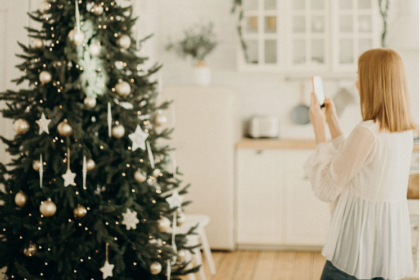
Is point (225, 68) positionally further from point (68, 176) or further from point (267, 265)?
point (68, 176)

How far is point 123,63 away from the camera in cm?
224

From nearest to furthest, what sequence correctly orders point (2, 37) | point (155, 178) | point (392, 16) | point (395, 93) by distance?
point (395, 93) → point (155, 178) → point (2, 37) → point (392, 16)

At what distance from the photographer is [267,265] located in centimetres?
374

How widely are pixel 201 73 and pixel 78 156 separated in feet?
7.12

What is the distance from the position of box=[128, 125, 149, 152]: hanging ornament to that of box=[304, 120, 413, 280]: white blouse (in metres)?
0.84

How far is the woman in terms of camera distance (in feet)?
5.70

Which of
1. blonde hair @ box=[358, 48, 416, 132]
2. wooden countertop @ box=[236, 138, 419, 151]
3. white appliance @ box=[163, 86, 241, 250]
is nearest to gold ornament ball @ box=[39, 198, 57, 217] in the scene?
blonde hair @ box=[358, 48, 416, 132]

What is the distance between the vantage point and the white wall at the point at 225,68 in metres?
4.54

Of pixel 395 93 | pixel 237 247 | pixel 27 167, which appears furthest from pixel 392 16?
pixel 27 167

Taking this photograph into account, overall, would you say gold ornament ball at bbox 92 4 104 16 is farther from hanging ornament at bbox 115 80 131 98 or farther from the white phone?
the white phone

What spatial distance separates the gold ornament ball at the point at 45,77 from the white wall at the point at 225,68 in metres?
2.55

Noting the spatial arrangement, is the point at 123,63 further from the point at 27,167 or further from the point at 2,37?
the point at 2,37

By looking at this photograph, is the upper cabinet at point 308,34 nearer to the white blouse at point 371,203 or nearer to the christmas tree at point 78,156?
the christmas tree at point 78,156

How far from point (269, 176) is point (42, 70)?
7.65 ft
